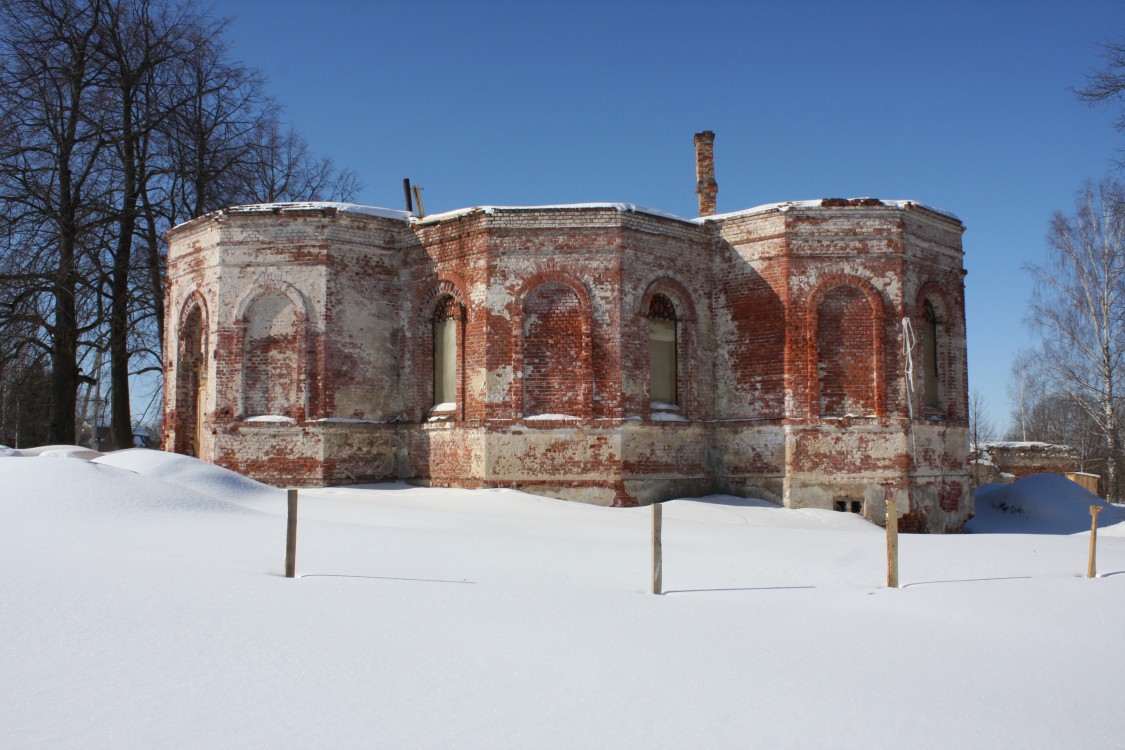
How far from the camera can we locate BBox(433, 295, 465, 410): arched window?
1677 centimetres

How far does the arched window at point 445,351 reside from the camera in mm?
16766

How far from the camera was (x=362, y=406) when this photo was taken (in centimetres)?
1697

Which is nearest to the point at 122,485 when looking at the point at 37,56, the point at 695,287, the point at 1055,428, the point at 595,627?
the point at 595,627

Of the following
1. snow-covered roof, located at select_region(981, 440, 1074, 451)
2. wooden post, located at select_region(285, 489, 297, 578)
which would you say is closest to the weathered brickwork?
wooden post, located at select_region(285, 489, 297, 578)

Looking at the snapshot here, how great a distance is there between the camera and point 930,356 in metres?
17.5

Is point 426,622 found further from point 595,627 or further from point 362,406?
point 362,406

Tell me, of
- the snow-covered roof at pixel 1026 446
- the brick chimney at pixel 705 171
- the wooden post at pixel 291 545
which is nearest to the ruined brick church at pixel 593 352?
the brick chimney at pixel 705 171

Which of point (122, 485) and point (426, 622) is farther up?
point (122, 485)

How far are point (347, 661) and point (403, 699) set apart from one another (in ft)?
2.50

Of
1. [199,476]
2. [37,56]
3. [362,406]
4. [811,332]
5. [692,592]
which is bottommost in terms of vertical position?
[692,592]

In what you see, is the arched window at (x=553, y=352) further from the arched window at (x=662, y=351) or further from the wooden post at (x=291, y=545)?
the wooden post at (x=291, y=545)

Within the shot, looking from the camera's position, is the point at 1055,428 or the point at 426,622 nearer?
the point at 426,622

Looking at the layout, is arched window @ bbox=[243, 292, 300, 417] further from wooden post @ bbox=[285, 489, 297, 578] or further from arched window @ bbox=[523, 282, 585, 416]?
wooden post @ bbox=[285, 489, 297, 578]

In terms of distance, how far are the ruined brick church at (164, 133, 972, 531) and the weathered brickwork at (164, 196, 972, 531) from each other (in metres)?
0.04
